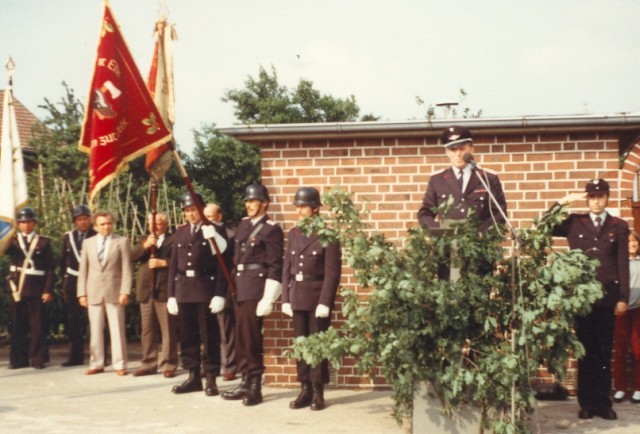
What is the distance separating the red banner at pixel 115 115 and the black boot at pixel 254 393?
2.30 meters

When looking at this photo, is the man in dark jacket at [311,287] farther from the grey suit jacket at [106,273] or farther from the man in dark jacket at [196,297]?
the grey suit jacket at [106,273]

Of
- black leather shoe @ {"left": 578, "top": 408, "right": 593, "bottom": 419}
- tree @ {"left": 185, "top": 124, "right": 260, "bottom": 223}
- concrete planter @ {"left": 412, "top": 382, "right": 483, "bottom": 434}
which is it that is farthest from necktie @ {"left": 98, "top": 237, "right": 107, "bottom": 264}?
tree @ {"left": 185, "top": 124, "right": 260, "bottom": 223}

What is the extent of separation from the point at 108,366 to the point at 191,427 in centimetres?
406

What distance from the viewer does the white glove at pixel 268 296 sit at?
7.66 meters

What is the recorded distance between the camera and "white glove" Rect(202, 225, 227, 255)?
26.3ft

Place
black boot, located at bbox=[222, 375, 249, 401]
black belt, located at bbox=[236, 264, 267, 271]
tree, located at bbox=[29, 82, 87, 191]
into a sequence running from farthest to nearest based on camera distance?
1. tree, located at bbox=[29, 82, 87, 191]
2. black boot, located at bbox=[222, 375, 249, 401]
3. black belt, located at bbox=[236, 264, 267, 271]

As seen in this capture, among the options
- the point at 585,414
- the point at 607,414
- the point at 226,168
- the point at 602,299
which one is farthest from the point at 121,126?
the point at 226,168

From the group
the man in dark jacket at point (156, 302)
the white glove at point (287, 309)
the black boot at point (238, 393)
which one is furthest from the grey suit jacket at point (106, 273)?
the white glove at point (287, 309)

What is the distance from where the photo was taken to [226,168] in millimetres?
28328

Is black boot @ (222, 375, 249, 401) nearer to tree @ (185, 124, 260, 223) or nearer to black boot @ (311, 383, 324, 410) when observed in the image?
black boot @ (311, 383, 324, 410)

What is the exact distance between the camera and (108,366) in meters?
10.5

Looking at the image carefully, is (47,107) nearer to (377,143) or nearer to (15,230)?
(15,230)

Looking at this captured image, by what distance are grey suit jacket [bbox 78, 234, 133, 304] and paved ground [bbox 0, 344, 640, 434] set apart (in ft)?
3.93

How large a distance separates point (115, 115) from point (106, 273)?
2.92 meters
